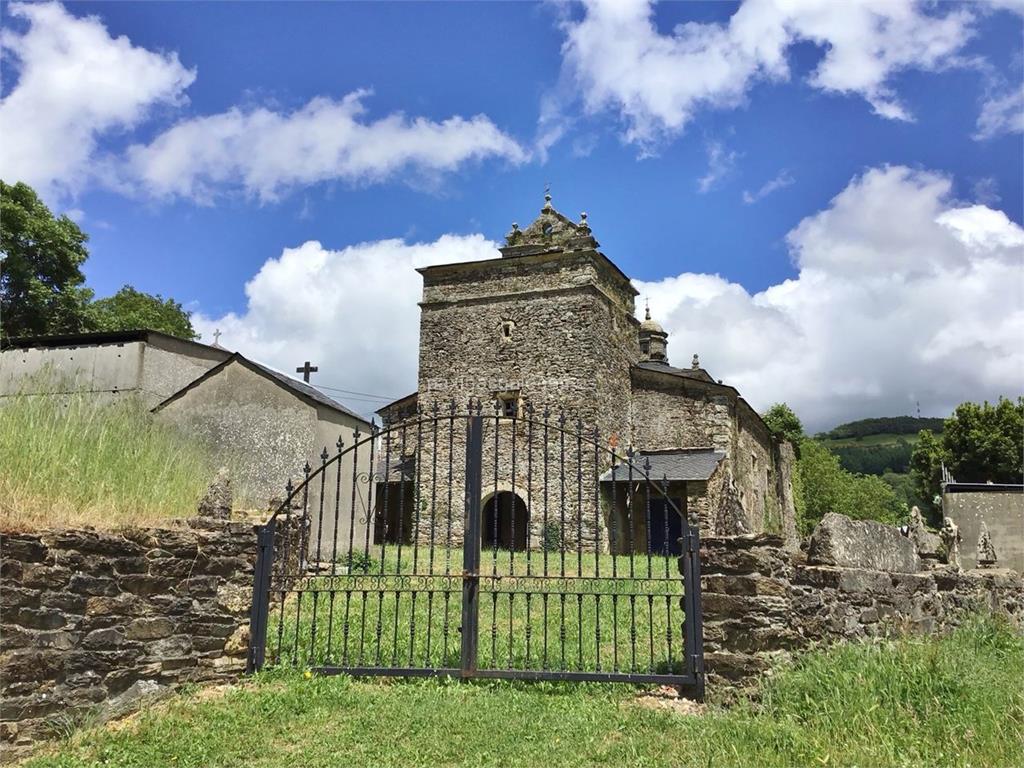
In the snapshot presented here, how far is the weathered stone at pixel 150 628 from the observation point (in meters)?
5.53

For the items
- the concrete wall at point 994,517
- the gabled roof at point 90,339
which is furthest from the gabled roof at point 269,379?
the concrete wall at point 994,517

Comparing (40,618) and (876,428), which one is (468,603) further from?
(876,428)

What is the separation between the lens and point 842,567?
239 inches

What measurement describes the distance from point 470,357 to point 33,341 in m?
12.7

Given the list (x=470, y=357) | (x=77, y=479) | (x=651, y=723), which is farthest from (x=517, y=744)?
(x=470, y=357)

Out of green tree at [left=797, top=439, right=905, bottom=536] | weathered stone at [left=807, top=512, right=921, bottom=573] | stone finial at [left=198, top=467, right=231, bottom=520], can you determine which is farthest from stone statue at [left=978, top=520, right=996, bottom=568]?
green tree at [left=797, top=439, right=905, bottom=536]

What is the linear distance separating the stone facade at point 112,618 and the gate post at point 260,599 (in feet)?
0.25

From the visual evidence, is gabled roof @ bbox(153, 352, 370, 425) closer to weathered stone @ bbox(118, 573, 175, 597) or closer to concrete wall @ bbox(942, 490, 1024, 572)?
weathered stone @ bbox(118, 573, 175, 597)

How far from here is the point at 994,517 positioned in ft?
54.3

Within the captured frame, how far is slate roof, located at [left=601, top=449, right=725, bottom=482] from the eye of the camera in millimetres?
21500

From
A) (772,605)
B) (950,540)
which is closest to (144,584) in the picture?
(772,605)

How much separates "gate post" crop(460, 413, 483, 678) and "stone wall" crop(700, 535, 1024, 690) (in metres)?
1.90

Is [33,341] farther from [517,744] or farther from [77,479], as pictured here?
[517,744]

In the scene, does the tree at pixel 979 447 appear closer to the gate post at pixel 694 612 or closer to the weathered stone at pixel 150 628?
the gate post at pixel 694 612
